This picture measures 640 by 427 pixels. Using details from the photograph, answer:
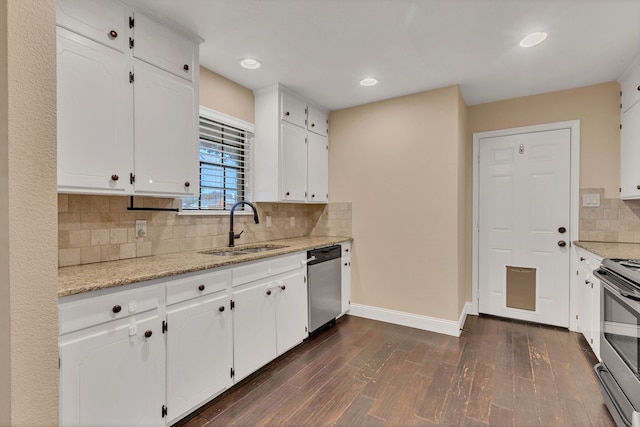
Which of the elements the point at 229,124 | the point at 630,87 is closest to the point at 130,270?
the point at 229,124

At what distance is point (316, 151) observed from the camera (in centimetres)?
365

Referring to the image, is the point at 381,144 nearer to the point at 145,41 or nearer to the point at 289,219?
the point at 289,219

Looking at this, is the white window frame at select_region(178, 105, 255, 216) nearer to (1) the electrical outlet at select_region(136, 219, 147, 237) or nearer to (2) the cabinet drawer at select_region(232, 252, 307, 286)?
(1) the electrical outlet at select_region(136, 219, 147, 237)

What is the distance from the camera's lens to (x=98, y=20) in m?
1.69

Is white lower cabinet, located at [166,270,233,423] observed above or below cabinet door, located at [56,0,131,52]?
below

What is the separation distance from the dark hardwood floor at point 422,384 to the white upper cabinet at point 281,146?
151 centimetres

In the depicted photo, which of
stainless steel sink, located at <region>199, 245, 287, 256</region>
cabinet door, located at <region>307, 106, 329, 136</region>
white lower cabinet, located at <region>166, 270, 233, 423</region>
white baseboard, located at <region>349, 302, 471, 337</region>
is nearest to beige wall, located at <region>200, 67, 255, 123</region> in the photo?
cabinet door, located at <region>307, 106, 329, 136</region>

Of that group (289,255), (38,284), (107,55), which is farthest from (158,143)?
(38,284)

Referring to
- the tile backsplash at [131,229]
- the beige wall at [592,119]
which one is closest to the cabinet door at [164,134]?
the tile backsplash at [131,229]

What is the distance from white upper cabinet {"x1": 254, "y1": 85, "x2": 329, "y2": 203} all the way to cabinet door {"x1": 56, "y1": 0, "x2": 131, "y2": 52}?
1.43 metres

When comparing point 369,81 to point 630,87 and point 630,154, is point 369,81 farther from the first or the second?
point 630,154

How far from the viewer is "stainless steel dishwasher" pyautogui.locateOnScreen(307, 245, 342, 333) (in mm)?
2947

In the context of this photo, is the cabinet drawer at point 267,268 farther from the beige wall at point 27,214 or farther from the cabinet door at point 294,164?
the beige wall at point 27,214

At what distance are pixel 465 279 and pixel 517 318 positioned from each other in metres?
0.67
